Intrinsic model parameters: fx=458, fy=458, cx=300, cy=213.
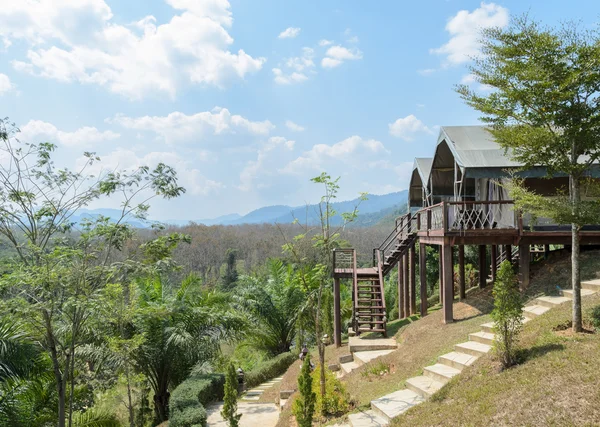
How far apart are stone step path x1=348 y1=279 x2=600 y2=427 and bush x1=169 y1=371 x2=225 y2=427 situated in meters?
4.10

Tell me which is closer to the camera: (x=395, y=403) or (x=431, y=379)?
(x=395, y=403)

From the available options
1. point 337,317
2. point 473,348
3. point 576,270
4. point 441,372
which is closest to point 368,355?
point 337,317

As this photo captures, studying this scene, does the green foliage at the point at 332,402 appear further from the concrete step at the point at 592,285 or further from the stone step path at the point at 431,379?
the concrete step at the point at 592,285

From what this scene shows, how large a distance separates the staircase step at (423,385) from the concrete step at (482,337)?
4.94 feet

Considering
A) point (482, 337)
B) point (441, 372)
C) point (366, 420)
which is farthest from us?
point (482, 337)

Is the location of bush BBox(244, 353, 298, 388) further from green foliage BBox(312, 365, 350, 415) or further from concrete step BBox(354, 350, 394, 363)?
green foliage BBox(312, 365, 350, 415)

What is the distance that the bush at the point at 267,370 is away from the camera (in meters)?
17.6

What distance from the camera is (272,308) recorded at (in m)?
22.2

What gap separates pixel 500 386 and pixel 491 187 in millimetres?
10221

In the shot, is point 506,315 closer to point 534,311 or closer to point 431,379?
point 431,379

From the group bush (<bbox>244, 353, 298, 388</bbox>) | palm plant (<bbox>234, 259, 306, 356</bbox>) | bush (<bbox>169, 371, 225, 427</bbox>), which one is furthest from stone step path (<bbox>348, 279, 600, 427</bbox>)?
palm plant (<bbox>234, 259, 306, 356</bbox>)

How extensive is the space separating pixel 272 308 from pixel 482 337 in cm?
1406

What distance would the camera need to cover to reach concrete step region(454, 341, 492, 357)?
27.9ft

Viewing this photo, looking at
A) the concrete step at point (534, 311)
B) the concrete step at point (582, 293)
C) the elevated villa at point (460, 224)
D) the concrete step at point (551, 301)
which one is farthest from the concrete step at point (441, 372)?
the concrete step at point (582, 293)
